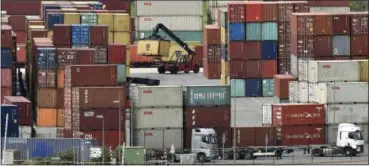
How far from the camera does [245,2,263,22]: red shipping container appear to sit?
123m

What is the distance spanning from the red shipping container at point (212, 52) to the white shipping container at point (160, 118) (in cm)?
2608

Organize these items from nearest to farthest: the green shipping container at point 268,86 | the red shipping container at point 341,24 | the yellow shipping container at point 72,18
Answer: the red shipping container at point 341,24 → the green shipping container at point 268,86 → the yellow shipping container at point 72,18

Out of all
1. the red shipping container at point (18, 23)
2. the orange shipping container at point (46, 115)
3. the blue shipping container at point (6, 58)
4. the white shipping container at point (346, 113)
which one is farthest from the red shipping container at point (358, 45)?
the red shipping container at point (18, 23)

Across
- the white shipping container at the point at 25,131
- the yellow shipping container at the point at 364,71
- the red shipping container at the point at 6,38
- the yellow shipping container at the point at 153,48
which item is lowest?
the white shipping container at the point at 25,131

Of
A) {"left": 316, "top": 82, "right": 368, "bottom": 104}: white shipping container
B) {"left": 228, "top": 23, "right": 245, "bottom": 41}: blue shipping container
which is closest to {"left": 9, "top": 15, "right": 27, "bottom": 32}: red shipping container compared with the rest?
{"left": 228, "top": 23, "right": 245, "bottom": 41}: blue shipping container

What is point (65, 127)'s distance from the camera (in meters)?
107

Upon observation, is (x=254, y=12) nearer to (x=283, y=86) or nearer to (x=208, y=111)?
(x=283, y=86)

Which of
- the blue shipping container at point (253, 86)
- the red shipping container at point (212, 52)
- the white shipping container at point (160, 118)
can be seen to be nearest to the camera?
the white shipping container at point (160, 118)

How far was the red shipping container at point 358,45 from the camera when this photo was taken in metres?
119

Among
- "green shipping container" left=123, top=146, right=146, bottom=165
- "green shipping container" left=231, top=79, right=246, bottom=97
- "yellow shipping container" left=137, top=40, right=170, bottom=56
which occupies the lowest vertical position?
"green shipping container" left=123, top=146, right=146, bottom=165

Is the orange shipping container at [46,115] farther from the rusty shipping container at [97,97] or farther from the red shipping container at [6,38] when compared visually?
the red shipping container at [6,38]

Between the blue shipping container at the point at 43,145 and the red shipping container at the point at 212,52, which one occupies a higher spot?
the red shipping container at the point at 212,52

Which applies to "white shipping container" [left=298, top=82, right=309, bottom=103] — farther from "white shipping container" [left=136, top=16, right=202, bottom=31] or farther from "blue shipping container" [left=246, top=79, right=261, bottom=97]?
"white shipping container" [left=136, top=16, right=202, bottom=31]

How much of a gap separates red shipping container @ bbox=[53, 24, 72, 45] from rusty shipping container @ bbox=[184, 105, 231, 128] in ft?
39.4
